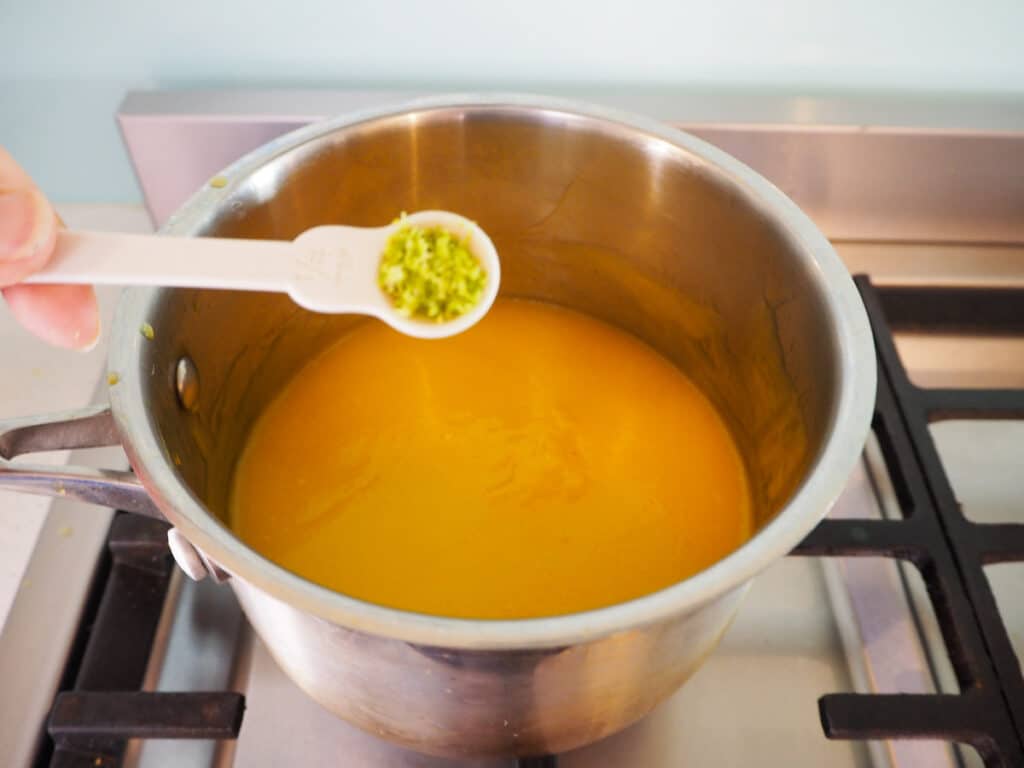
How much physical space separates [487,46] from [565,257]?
0.21 m

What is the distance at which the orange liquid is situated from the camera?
0.68 meters

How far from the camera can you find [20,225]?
18.8 inches

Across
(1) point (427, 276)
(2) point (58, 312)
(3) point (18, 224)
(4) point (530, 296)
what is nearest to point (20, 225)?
(3) point (18, 224)

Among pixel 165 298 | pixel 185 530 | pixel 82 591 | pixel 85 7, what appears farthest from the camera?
pixel 85 7

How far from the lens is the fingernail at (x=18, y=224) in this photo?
1.54 feet

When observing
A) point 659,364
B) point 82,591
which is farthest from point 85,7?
point 659,364

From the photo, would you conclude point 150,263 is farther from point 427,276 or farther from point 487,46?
point 487,46

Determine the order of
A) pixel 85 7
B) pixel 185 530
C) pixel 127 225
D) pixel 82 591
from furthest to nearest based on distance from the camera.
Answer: pixel 127 225 < pixel 85 7 < pixel 82 591 < pixel 185 530

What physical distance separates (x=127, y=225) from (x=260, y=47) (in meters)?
0.25

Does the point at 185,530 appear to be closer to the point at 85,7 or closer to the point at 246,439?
the point at 246,439

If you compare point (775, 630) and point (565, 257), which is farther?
point (565, 257)

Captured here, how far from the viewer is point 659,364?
0.85 m

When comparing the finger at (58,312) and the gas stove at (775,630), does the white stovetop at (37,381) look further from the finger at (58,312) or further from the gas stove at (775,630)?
the finger at (58,312)

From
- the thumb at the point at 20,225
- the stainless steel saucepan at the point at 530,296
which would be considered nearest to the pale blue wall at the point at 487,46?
the stainless steel saucepan at the point at 530,296
